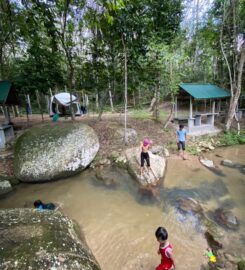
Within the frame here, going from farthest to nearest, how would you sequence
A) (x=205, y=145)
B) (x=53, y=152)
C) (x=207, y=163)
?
(x=205, y=145), (x=207, y=163), (x=53, y=152)

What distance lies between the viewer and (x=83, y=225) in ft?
Result: 15.6

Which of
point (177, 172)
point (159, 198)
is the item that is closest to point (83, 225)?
point (159, 198)

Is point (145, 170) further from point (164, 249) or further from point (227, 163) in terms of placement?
point (227, 163)

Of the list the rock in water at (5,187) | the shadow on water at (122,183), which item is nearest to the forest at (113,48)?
the shadow on water at (122,183)

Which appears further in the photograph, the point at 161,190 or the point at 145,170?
the point at 145,170

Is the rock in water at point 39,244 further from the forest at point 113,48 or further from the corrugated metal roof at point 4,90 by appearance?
the forest at point 113,48

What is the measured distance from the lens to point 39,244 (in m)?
2.93

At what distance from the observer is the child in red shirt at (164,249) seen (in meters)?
3.06

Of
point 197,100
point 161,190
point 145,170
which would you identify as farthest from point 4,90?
point 197,100

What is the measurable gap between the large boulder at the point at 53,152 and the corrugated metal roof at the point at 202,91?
22.8 feet

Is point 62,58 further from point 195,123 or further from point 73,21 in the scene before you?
point 195,123

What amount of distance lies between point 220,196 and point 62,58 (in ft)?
36.5

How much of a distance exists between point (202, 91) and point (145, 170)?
→ 783cm

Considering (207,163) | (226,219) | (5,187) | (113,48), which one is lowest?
(226,219)
